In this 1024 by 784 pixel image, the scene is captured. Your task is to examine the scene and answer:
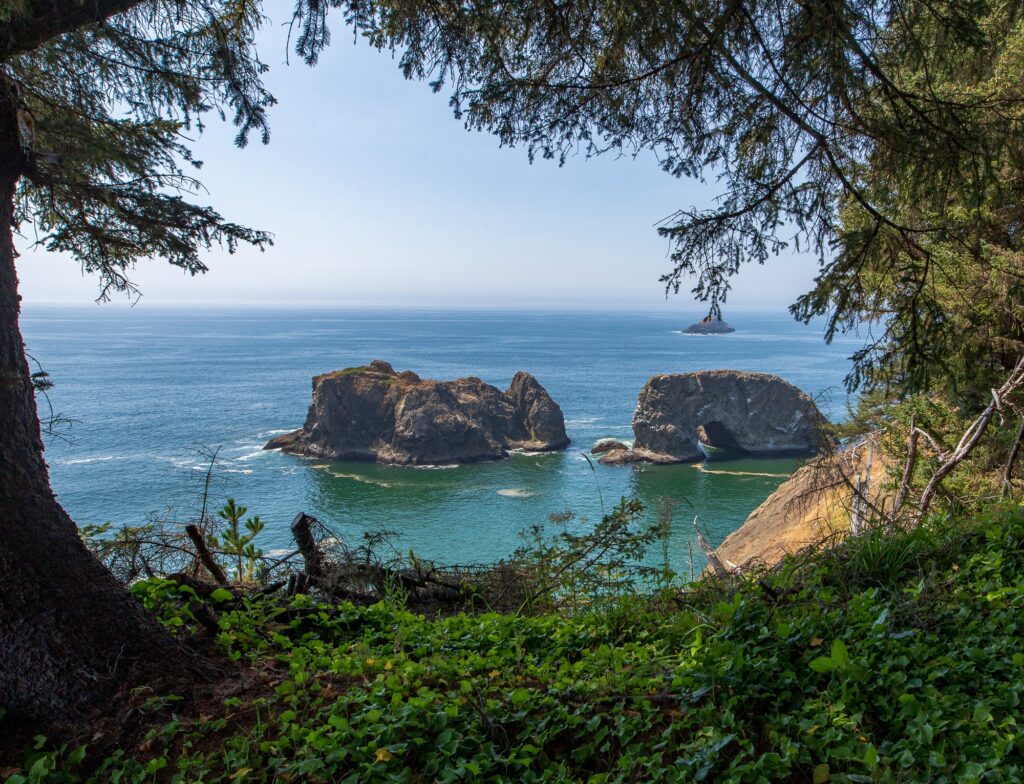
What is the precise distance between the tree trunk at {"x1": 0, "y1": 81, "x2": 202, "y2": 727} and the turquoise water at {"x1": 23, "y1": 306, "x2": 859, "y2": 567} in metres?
2.82

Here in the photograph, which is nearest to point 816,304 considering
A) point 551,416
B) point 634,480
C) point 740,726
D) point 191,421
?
point 740,726

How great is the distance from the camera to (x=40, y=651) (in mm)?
2861

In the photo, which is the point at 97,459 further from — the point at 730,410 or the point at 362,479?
the point at 730,410

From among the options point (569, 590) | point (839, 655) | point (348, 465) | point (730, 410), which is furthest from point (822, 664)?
point (730, 410)

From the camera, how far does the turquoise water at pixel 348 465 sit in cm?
3375

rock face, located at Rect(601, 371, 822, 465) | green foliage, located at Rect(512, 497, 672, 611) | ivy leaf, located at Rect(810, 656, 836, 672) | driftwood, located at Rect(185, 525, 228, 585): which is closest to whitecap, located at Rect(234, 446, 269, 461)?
rock face, located at Rect(601, 371, 822, 465)

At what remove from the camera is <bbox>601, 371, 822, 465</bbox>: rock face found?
53375mm

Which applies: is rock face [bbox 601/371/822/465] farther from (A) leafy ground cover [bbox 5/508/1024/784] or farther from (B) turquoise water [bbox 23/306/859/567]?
(A) leafy ground cover [bbox 5/508/1024/784]

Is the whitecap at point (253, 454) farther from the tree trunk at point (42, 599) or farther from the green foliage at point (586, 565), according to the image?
the tree trunk at point (42, 599)

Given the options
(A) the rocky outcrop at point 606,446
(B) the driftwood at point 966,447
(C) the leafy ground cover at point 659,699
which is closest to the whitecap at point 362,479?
(A) the rocky outcrop at point 606,446

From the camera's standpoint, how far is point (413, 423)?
168ft

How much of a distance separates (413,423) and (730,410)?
26.0 metres

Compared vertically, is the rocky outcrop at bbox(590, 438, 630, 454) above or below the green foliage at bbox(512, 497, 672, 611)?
below

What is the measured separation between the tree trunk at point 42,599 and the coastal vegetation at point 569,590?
0.01 metres
